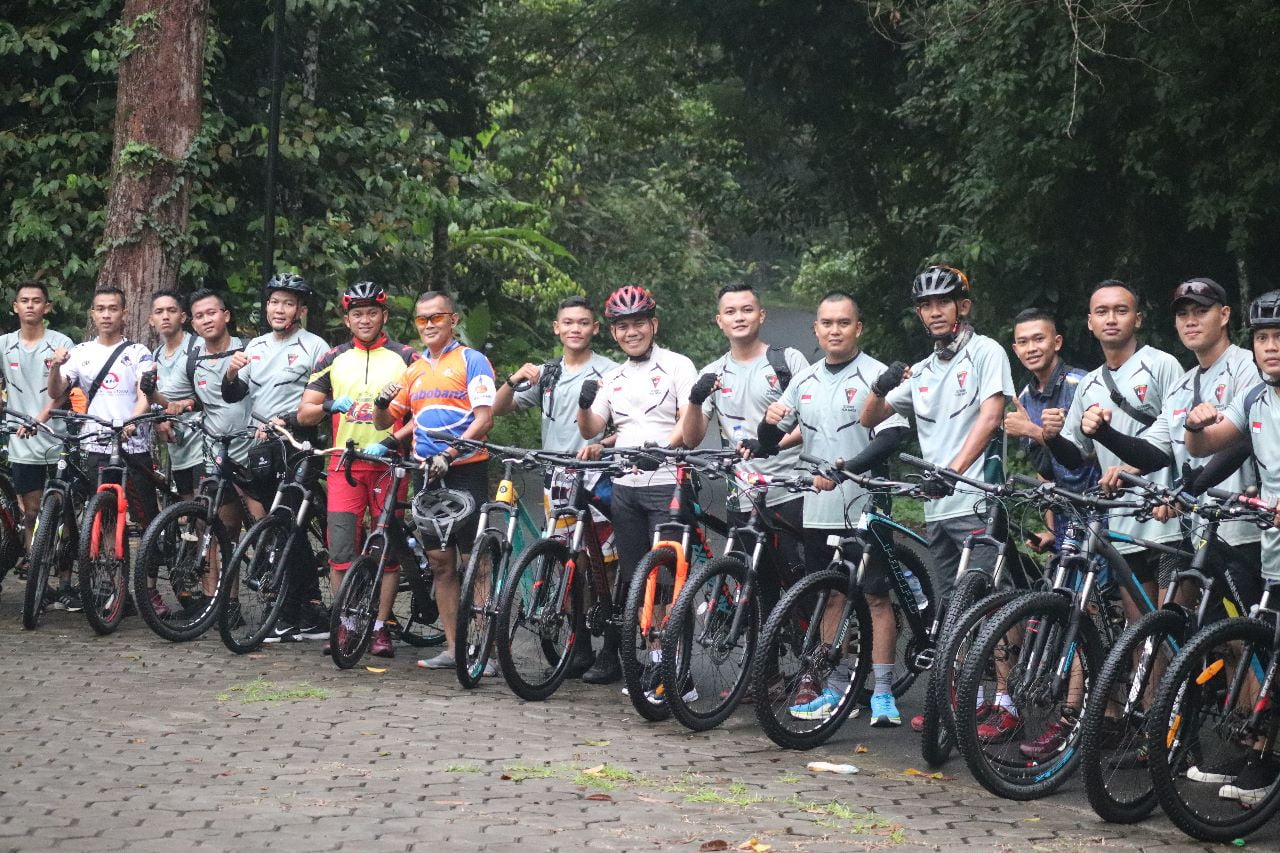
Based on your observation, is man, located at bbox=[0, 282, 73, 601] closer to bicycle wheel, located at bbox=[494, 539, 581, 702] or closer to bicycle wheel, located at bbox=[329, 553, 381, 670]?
bicycle wheel, located at bbox=[329, 553, 381, 670]

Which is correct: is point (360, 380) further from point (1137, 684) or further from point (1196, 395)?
point (1137, 684)

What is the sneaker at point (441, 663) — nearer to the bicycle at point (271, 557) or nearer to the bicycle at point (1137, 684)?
the bicycle at point (271, 557)

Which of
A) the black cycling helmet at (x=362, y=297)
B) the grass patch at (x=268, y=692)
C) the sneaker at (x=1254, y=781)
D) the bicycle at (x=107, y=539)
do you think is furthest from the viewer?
the bicycle at (x=107, y=539)

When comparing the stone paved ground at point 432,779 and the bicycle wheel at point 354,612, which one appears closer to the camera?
the stone paved ground at point 432,779

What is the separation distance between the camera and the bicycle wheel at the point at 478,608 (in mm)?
8586

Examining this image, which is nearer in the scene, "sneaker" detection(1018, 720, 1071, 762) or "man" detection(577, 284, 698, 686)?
"sneaker" detection(1018, 720, 1071, 762)

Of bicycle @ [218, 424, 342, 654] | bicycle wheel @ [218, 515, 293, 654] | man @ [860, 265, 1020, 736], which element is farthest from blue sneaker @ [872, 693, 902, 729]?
bicycle wheel @ [218, 515, 293, 654]

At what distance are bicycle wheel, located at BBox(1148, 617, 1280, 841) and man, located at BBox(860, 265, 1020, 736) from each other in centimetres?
160

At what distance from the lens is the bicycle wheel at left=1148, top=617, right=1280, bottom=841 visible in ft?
20.5

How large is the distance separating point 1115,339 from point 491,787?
3.61 meters

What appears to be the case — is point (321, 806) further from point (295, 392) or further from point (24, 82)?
point (24, 82)

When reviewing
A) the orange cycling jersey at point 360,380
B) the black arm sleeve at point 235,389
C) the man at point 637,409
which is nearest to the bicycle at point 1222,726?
the man at point 637,409

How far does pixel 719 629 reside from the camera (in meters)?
7.98

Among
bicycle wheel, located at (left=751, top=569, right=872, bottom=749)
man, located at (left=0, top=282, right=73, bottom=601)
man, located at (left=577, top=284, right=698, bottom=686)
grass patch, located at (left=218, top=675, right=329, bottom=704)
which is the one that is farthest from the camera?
man, located at (left=0, top=282, right=73, bottom=601)
